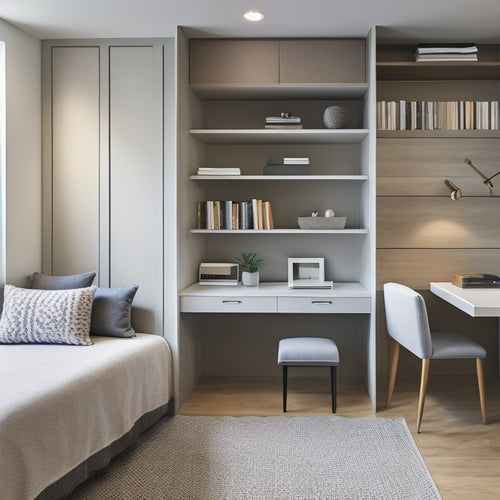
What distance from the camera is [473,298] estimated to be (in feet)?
9.81

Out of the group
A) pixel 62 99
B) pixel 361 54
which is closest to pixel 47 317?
pixel 62 99

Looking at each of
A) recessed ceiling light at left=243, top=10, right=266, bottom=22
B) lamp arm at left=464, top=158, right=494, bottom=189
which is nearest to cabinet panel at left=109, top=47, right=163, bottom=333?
recessed ceiling light at left=243, top=10, right=266, bottom=22

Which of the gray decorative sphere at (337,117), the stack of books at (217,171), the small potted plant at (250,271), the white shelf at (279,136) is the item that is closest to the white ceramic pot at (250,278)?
the small potted plant at (250,271)

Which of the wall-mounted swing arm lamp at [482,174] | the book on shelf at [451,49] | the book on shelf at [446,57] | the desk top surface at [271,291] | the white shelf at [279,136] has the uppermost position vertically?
the book on shelf at [451,49]

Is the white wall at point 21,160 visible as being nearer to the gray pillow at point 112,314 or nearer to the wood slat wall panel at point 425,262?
the gray pillow at point 112,314

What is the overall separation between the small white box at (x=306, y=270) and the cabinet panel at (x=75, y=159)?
4.47 feet

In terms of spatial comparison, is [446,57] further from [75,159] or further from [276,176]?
[75,159]

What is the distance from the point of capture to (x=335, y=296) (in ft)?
11.3

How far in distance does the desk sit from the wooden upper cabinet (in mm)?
1494

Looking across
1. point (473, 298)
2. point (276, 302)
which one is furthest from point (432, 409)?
point (276, 302)

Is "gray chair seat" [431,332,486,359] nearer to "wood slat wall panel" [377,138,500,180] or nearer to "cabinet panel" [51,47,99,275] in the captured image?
"wood slat wall panel" [377,138,500,180]

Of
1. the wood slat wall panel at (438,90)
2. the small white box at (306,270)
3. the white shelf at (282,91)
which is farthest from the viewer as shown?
the wood slat wall panel at (438,90)

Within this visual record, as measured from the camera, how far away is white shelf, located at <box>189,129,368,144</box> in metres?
3.53

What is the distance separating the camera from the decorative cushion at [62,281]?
3.26 m
